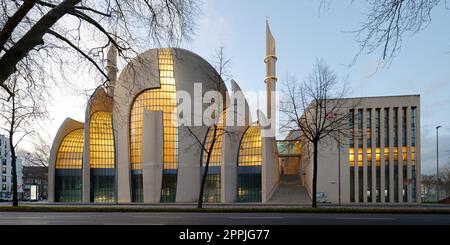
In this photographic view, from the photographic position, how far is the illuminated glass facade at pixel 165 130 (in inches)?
1829

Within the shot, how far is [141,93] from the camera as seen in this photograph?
50531 millimetres

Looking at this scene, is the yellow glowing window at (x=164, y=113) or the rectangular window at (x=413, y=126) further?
the yellow glowing window at (x=164, y=113)

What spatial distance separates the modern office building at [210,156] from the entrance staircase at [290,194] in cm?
15

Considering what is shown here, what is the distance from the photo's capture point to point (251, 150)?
4581 cm

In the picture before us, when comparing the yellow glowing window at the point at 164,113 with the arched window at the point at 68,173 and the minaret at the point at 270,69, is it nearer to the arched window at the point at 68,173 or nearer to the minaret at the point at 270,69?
the arched window at the point at 68,173

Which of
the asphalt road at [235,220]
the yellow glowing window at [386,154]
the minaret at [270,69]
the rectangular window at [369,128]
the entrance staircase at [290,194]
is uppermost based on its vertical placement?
the minaret at [270,69]

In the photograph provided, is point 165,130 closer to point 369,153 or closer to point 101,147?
point 101,147

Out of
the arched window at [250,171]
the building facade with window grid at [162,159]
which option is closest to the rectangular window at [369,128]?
the building facade with window grid at [162,159]

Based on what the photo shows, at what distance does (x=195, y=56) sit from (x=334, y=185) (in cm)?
3143

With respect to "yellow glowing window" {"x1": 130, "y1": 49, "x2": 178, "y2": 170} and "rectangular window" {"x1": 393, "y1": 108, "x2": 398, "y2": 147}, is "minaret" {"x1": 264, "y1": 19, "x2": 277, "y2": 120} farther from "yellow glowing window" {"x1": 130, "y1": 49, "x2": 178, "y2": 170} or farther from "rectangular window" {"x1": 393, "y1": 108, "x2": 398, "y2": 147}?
"rectangular window" {"x1": 393, "y1": 108, "x2": 398, "y2": 147}

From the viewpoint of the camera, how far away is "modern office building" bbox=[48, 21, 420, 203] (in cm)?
4197

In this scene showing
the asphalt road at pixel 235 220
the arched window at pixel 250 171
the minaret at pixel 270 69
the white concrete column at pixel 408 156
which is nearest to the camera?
the asphalt road at pixel 235 220

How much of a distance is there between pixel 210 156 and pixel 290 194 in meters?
12.9
